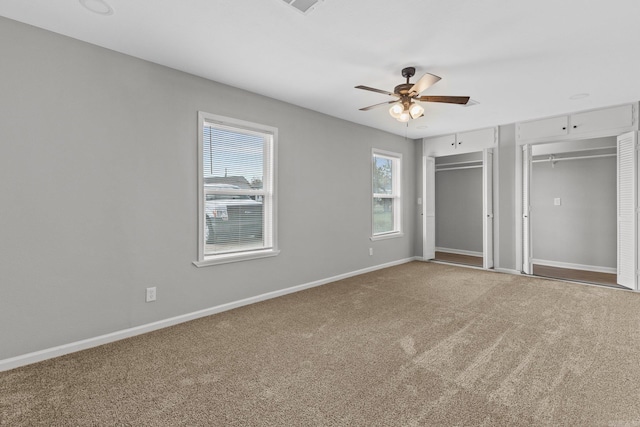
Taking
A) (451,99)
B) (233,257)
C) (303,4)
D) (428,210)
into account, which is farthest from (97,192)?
(428,210)

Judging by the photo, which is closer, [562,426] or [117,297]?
[562,426]

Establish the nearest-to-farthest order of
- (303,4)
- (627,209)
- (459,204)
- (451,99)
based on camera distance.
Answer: (303,4)
(451,99)
(627,209)
(459,204)

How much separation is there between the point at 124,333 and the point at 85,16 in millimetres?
2616

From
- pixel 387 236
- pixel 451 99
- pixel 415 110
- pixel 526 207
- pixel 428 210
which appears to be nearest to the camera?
pixel 451 99

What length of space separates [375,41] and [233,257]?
2.65 m

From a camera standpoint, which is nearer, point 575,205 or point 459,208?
point 575,205

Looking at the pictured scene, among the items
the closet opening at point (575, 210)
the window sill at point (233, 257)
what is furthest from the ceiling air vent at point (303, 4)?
the closet opening at point (575, 210)

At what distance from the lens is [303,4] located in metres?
2.16

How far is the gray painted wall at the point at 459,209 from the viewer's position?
6902 millimetres

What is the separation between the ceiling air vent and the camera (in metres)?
2.13

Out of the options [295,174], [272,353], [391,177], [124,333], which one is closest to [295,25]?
[295,174]

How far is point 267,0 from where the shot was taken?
2.11 metres

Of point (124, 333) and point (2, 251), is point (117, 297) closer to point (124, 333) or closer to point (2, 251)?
point (124, 333)

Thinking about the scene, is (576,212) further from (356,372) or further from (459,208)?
(356,372)
